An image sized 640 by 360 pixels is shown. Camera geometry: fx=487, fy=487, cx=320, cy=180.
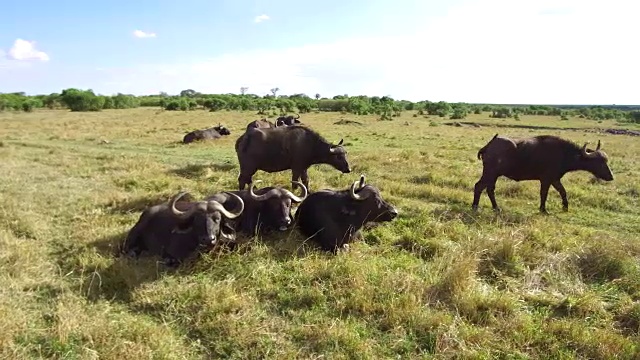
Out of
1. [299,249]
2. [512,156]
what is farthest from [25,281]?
[512,156]

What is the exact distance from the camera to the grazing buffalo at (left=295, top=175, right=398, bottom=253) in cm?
797

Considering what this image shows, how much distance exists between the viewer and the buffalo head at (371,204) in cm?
830

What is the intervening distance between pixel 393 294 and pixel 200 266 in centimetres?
279

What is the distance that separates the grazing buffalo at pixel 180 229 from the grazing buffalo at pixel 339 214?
123 cm

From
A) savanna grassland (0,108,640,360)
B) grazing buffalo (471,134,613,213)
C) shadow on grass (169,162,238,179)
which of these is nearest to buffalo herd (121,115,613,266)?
grazing buffalo (471,134,613,213)

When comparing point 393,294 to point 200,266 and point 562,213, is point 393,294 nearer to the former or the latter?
point 200,266

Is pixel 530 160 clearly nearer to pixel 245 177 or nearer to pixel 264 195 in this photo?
pixel 264 195

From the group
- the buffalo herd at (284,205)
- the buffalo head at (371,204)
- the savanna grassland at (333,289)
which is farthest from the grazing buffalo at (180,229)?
the buffalo head at (371,204)

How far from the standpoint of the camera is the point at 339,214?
815 centimetres

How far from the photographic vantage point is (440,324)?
5398 mm

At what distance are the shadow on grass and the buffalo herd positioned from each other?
9.89 ft

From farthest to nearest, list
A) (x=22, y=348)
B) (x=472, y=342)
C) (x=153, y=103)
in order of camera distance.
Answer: (x=153, y=103), (x=472, y=342), (x=22, y=348)

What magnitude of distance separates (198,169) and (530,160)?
9.33m

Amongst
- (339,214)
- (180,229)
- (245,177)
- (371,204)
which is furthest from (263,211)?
(245,177)
